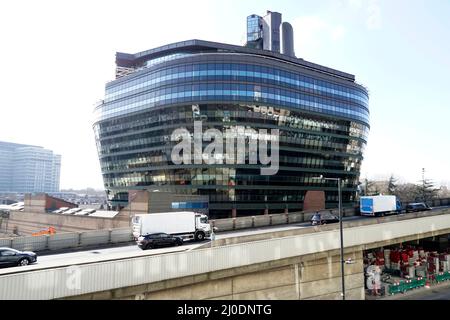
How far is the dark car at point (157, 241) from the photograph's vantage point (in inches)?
1073

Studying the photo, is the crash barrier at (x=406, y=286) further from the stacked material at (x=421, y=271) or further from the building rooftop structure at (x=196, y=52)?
the building rooftop structure at (x=196, y=52)

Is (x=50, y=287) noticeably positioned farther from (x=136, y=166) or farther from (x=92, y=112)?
(x=92, y=112)

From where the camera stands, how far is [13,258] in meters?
21.2

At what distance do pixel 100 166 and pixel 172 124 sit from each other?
38430 millimetres

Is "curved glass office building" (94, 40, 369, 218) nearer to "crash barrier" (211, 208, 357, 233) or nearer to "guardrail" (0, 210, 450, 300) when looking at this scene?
"crash barrier" (211, 208, 357, 233)

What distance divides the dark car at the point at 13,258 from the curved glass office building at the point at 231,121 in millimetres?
53960

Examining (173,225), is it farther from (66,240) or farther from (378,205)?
(378,205)

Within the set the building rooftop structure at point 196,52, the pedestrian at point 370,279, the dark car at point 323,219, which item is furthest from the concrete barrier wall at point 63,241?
the building rooftop structure at point 196,52

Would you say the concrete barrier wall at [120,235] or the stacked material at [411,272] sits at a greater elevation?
the concrete barrier wall at [120,235]

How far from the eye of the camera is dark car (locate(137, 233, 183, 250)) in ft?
89.5

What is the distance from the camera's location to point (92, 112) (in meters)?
104

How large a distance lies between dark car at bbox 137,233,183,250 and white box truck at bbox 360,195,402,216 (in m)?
35.5

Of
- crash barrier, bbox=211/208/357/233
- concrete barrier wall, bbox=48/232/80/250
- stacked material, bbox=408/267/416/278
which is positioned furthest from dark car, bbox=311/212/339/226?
concrete barrier wall, bbox=48/232/80/250

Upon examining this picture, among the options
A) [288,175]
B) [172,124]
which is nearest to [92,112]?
[172,124]
